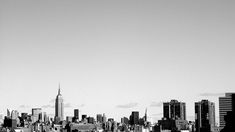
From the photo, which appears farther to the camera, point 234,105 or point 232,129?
point 234,105

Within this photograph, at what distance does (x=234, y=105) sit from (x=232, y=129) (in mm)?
13448

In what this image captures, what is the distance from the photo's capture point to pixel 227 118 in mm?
174125

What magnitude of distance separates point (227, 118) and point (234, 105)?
8.52m

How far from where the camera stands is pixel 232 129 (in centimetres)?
16962

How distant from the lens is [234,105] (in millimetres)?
180750

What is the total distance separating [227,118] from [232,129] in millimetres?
5499
